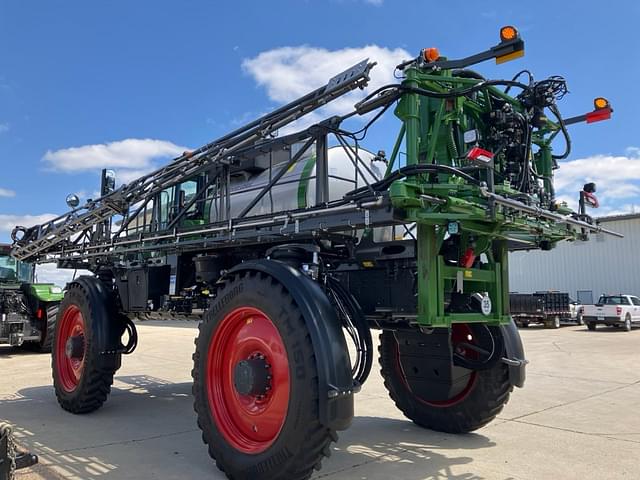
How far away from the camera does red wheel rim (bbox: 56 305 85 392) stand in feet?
23.6

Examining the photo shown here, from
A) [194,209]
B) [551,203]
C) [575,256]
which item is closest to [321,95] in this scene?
[551,203]

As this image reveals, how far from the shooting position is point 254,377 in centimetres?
435

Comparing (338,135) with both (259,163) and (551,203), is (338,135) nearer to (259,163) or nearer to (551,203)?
(259,163)

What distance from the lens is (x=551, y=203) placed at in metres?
5.12

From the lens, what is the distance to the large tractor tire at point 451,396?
5.62 m

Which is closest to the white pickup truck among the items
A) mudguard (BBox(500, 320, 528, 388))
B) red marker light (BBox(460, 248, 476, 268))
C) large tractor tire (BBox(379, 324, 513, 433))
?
large tractor tire (BBox(379, 324, 513, 433))

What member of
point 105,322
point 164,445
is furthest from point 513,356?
point 105,322

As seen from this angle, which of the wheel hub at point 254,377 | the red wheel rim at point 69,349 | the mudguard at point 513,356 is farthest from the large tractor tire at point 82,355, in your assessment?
the mudguard at point 513,356

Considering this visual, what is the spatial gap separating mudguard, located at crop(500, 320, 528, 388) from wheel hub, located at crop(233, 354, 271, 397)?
2.39 meters

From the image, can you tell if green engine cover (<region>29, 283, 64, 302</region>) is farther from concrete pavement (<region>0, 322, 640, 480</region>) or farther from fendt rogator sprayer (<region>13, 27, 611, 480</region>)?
fendt rogator sprayer (<region>13, 27, 611, 480</region>)

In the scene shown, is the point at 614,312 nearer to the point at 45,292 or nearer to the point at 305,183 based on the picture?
the point at 45,292

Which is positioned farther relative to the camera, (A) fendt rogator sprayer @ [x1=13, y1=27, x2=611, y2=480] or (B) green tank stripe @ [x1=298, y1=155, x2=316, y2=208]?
(B) green tank stripe @ [x1=298, y1=155, x2=316, y2=208]

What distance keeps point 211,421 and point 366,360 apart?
1347 mm

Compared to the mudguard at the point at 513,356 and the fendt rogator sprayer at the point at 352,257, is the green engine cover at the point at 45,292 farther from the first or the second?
the mudguard at the point at 513,356
